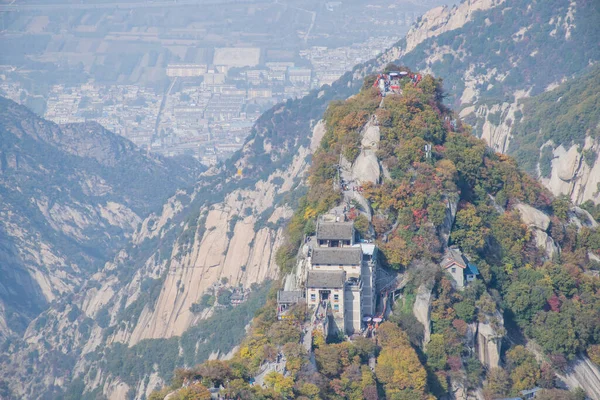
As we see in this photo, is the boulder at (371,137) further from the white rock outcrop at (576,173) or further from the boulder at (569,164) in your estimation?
the boulder at (569,164)

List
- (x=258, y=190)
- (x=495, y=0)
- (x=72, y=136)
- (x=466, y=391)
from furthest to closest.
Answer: (x=72, y=136) < (x=495, y=0) < (x=258, y=190) < (x=466, y=391)

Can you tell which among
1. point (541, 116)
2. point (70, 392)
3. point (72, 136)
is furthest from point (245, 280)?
point (72, 136)

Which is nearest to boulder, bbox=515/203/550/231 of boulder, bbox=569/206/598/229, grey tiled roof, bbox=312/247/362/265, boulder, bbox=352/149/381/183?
boulder, bbox=569/206/598/229

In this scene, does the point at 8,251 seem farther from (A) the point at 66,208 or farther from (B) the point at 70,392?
(B) the point at 70,392

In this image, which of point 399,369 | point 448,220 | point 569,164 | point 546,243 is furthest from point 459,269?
point 569,164

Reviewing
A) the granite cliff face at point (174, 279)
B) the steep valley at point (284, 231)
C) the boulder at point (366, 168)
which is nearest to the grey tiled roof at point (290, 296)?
the steep valley at point (284, 231)

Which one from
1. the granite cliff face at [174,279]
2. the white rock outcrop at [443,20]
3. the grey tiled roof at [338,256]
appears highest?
the white rock outcrop at [443,20]
